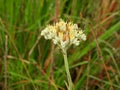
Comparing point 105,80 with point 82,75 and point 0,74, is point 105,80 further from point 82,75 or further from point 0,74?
point 0,74

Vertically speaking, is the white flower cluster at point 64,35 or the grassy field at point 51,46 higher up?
the grassy field at point 51,46

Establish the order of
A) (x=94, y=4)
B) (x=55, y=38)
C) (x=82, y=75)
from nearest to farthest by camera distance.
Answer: (x=55, y=38)
(x=82, y=75)
(x=94, y=4)

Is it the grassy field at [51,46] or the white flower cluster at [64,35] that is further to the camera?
the grassy field at [51,46]

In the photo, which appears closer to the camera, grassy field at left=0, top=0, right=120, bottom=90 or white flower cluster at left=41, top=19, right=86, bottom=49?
white flower cluster at left=41, top=19, right=86, bottom=49

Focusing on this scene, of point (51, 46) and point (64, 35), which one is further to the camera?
point (51, 46)

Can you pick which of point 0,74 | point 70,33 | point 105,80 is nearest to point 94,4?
point 105,80

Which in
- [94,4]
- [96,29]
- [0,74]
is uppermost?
[94,4]

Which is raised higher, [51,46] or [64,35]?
[51,46]

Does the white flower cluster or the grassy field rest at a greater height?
the grassy field
